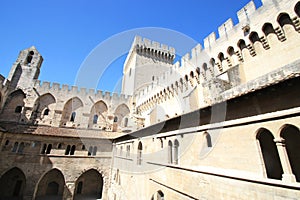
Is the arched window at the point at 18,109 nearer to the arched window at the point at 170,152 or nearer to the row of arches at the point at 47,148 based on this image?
the row of arches at the point at 47,148

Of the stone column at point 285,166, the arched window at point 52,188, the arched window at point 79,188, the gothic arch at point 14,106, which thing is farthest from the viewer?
the gothic arch at point 14,106

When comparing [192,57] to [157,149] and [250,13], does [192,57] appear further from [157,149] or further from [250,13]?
[157,149]

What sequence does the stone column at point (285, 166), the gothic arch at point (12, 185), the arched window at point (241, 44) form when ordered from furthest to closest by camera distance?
the gothic arch at point (12, 185), the arched window at point (241, 44), the stone column at point (285, 166)

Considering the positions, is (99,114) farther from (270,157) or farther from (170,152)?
(270,157)

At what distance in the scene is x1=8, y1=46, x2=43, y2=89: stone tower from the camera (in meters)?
19.1

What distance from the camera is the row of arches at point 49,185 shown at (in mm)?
15094

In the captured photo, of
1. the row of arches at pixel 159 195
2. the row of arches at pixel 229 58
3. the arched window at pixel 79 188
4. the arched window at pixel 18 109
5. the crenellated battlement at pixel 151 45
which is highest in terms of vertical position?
the crenellated battlement at pixel 151 45

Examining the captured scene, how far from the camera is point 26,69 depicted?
2006 centimetres

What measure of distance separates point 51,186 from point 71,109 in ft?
31.4

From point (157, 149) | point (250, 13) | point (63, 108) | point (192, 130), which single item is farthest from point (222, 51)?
point (63, 108)

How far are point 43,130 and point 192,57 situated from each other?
54.8ft

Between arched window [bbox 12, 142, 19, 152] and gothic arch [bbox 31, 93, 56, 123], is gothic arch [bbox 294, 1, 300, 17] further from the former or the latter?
gothic arch [bbox 31, 93, 56, 123]

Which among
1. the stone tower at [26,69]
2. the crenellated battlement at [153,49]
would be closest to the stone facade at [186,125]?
the stone tower at [26,69]

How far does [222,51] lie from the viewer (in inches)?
401
